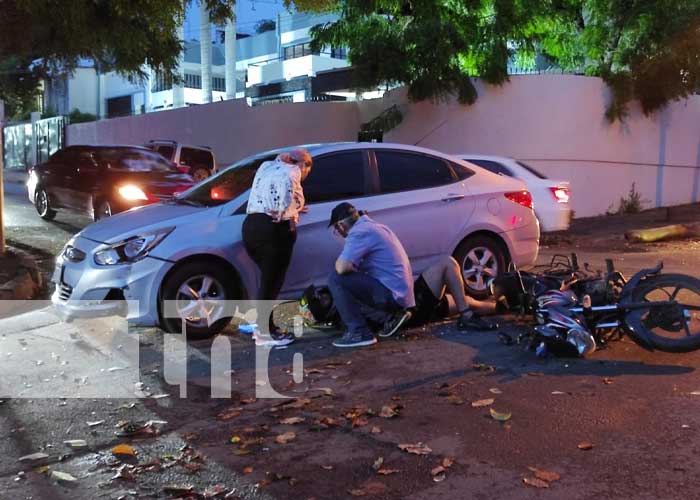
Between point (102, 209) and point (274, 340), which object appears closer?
point (274, 340)

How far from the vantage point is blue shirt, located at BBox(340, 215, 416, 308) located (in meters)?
6.55

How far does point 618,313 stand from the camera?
6137mm

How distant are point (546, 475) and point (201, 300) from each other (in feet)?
12.0

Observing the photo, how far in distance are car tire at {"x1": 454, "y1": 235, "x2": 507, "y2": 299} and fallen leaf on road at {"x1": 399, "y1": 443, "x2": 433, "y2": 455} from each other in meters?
3.66

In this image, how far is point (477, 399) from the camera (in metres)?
5.30

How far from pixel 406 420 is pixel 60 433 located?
2.10 m

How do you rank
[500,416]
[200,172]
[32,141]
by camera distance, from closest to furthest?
1. [500,416]
2. [200,172]
3. [32,141]

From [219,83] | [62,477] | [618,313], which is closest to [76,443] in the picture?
[62,477]

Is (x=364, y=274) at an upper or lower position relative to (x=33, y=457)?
upper

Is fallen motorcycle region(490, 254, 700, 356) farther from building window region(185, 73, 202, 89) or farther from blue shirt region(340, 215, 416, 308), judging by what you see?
building window region(185, 73, 202, 89)

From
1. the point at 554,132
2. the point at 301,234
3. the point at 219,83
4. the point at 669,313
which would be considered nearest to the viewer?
the point at 669,313

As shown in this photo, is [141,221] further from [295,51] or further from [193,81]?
[193,81]

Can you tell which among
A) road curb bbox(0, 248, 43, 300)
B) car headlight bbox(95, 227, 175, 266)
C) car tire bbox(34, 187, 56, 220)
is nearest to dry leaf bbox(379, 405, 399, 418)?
car headlight bbox(95, 227, 175, 266)

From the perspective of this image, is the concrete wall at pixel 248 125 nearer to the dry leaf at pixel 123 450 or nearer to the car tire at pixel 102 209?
the car tire at pixel 102 209
